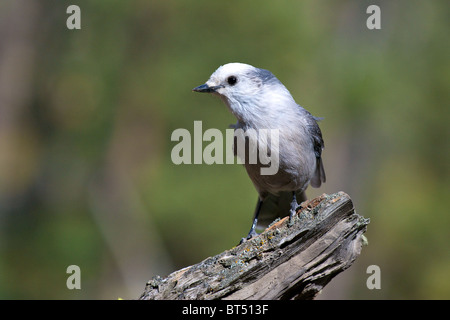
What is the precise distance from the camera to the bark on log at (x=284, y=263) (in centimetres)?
305

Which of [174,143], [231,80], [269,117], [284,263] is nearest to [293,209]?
[284,263]

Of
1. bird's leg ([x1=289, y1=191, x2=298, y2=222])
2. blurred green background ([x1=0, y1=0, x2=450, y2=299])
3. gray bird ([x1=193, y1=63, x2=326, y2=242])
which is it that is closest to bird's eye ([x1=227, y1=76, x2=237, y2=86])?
gray bird ([x1=193, y1=63, x2=326, y2=242])

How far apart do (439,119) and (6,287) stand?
379 inches

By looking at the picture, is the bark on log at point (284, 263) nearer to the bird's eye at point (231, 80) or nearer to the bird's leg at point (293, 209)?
the bird's leg at point (293, 209)

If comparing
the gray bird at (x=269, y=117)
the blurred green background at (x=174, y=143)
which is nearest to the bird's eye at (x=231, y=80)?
the gray bird at (x=269, y=117)

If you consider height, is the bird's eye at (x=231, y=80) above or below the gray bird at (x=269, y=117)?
above

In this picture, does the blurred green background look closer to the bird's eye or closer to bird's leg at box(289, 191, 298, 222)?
bird's leg at box(289, 191, 298, 222)

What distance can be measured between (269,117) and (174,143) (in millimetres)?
5790

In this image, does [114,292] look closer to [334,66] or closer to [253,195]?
[253,195]

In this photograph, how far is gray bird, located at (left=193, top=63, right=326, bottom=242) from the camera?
3.70m

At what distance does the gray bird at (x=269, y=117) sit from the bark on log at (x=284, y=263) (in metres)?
0.36

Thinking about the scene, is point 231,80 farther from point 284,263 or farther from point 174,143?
point 174,143

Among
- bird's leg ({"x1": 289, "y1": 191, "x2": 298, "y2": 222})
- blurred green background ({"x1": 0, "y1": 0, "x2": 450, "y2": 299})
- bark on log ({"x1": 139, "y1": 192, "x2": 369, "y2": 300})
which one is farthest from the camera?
blurred green background ({"x1": 0, "y1": 0, "x2": 450, "y2": 299})

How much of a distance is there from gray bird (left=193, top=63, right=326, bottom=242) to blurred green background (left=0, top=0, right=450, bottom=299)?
4850mm
